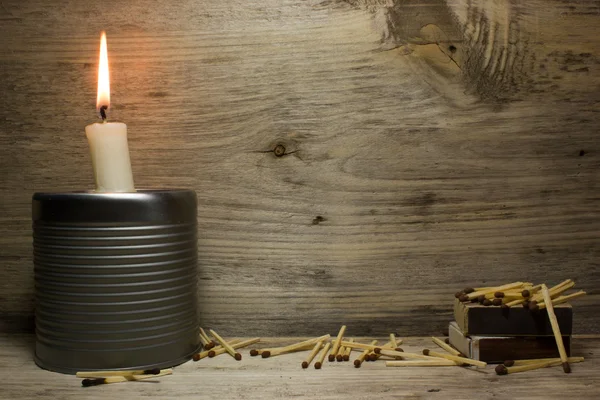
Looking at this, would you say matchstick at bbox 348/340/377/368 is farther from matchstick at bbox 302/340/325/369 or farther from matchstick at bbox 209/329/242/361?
matchstick at bbox 209/329/242/361

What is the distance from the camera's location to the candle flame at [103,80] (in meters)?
0.93

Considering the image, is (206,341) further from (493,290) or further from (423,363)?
(493,290)

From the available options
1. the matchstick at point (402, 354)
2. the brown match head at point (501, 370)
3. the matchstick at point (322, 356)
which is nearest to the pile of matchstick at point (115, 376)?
the matchstick at point (322, 356)

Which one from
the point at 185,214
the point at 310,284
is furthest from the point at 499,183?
the point at 185,214

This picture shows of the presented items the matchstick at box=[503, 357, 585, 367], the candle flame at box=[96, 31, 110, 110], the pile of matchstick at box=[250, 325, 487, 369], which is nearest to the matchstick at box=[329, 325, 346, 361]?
the pile of matchstick at box=[250, 325, 487, 369]

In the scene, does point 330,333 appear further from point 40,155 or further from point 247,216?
point 40,155

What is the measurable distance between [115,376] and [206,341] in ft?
0.62

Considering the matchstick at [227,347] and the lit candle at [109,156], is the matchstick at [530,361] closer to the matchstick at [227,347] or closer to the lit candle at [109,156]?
the matchstick at [227,347]

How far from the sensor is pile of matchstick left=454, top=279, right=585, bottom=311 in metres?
0.92

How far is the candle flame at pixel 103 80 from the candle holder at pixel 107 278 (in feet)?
0.46

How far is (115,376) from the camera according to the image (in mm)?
864

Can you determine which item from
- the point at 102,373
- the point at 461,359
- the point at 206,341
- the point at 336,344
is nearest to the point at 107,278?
the point at 102,373

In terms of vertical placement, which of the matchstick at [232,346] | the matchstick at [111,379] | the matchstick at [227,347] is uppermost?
the matchstick at [111,379]

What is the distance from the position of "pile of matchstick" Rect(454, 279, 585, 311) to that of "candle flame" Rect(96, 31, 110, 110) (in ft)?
1.85
